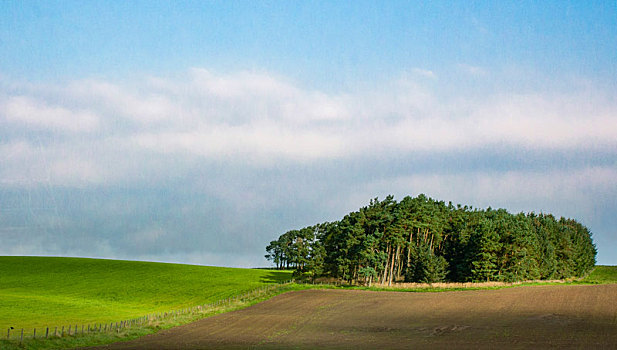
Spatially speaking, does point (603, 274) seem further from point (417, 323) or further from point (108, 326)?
point (108, 326)

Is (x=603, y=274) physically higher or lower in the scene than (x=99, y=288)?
higher

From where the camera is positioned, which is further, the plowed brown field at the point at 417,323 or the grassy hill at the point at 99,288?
the grassy hill at the point at 99,288

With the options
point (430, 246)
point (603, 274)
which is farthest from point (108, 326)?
point (603, 274)

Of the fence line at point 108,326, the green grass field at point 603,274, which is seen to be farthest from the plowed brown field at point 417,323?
A: the green grass field at point 603,274

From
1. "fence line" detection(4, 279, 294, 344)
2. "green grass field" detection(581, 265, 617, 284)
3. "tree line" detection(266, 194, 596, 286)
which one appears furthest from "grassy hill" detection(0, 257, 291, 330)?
"green grass field" detection(581, 265, 617, 284)

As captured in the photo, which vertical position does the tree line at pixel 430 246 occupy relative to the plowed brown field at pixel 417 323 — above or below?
above

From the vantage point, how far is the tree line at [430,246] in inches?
4011

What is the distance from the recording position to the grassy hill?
68125 millimetres

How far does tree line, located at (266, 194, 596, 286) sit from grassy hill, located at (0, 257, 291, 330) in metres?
15.0

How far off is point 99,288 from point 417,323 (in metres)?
→ 63.7

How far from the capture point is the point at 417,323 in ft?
193

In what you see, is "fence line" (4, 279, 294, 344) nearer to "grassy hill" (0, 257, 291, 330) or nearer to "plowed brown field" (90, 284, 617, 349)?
"plowed brown field" (90, 284, 617, 349)

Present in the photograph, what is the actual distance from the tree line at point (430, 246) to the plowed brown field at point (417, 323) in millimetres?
18646

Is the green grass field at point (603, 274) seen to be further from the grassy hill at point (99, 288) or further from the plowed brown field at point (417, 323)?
the grassy hill at point (99, 288)
